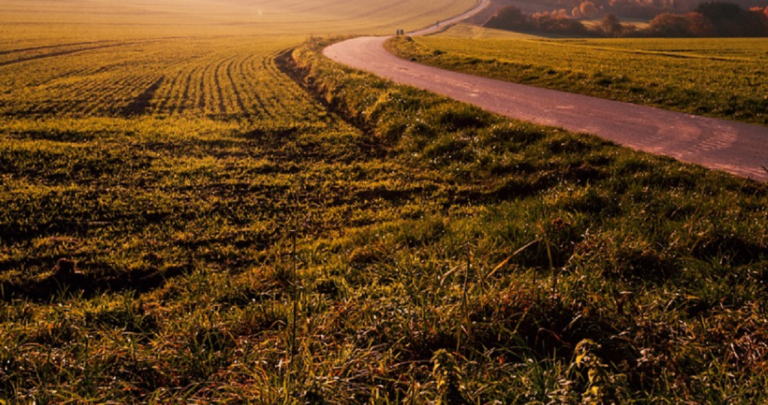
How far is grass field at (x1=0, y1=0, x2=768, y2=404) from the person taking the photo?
8.68ft

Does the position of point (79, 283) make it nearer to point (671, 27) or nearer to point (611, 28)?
point (611, 28)

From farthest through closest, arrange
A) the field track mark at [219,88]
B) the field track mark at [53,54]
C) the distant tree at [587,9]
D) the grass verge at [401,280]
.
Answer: the distant tree at [587,9] → the field track mark at [53,54] → the field track mark at [219,88] → the grass verge at [401,280]

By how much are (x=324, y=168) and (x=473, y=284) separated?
5572 millimetres

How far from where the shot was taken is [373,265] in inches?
186

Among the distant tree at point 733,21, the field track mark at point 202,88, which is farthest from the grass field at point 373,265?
the distant tree at point 733,21

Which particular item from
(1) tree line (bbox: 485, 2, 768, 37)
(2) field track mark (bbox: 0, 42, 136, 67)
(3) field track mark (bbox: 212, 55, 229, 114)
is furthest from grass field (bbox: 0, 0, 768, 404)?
(1) tree line (bbox: 485, 2, 768, 37)

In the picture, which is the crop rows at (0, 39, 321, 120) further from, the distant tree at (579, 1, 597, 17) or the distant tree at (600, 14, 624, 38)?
the distant tree at (579, 1, 597, 17)

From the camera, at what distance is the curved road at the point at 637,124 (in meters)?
7.70

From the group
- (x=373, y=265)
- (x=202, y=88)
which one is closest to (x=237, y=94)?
(x=202, y=88)

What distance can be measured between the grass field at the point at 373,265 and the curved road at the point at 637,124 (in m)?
1.00

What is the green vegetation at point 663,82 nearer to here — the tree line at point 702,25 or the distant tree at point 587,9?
the tree line at point 702,25

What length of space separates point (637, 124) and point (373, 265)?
8.36 metres

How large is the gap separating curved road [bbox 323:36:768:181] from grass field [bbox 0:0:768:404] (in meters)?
1.00

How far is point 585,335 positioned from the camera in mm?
3051
